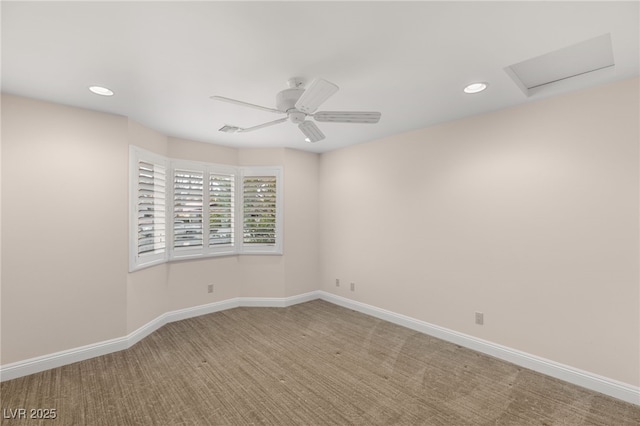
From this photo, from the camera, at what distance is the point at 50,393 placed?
248cm

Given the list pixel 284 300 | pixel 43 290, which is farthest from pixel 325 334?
pixel 43 290

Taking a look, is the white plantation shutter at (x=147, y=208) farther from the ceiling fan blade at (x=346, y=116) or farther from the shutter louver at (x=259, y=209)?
the ceiling fan blade at (x=346, y=116)

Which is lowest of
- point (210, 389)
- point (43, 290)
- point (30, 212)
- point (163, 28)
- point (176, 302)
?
point (210, 389)

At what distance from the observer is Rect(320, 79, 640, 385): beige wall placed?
2451mm

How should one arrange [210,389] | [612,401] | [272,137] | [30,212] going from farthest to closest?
[272,137] < [30,212] < [210,389] < [612,401]

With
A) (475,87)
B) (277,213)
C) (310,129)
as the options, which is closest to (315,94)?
(310,129)

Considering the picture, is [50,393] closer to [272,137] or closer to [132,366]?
[132,366]

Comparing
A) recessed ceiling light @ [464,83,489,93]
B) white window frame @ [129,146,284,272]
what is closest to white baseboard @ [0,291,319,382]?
white window frame @ [129,146,284,272]

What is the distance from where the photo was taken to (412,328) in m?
3.89

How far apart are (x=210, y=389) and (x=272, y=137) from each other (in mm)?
3021

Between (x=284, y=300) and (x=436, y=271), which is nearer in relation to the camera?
(x=436, y=271)

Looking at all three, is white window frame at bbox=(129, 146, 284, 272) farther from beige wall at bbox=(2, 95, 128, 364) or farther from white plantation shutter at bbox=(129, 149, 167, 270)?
beige wall at bbox=(2, 95, 128, 364)

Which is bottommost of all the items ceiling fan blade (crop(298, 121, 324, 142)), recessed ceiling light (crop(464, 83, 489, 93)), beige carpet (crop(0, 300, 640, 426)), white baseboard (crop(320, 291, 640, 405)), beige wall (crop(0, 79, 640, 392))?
beige carpet (crop(0, 300, 640, 426))

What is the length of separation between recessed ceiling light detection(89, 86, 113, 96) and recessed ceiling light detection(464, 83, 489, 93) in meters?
3.08
